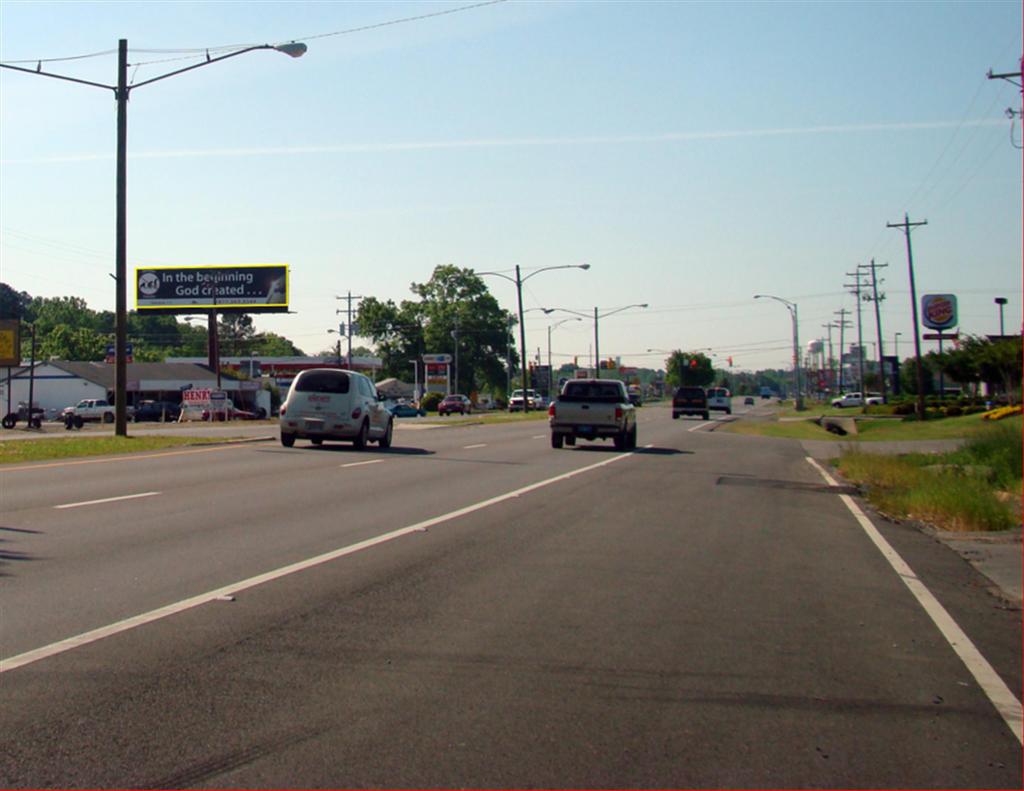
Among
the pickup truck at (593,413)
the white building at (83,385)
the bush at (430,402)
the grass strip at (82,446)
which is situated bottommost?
the grass strip at (82,446)

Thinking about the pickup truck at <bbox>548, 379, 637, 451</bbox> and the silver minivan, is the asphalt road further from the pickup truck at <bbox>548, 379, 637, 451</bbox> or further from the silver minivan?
the pickup truck at <bbox>548, 379, 637, 451</bbox>

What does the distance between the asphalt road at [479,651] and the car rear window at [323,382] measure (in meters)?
12.2

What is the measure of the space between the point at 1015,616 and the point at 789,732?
438 cm

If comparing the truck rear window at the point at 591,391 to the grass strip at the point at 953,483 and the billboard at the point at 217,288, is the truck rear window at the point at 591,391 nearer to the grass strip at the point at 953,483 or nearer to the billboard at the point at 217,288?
the grass strip at the point at 953,483

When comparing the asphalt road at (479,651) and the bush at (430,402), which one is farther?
the bush at (430,402)

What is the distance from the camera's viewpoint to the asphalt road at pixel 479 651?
17.6 feet

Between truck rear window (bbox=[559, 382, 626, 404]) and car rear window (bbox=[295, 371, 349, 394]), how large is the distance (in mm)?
6135

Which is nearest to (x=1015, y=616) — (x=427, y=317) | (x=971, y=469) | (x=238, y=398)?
(x=971, y=469)

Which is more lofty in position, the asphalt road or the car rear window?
the car rear window

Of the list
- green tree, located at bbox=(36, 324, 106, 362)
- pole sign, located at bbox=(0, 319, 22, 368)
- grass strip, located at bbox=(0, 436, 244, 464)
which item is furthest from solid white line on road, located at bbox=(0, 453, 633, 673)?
green tree, located at bbox=(36, 324, 106, 362)

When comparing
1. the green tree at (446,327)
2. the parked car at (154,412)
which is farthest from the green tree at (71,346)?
the parked car at (154,412)

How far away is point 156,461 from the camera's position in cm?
2277

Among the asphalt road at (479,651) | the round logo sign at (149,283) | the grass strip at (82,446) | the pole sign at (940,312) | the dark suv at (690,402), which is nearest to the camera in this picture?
the asphalt road at (479,651)

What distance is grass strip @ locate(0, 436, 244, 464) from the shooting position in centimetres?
2338
